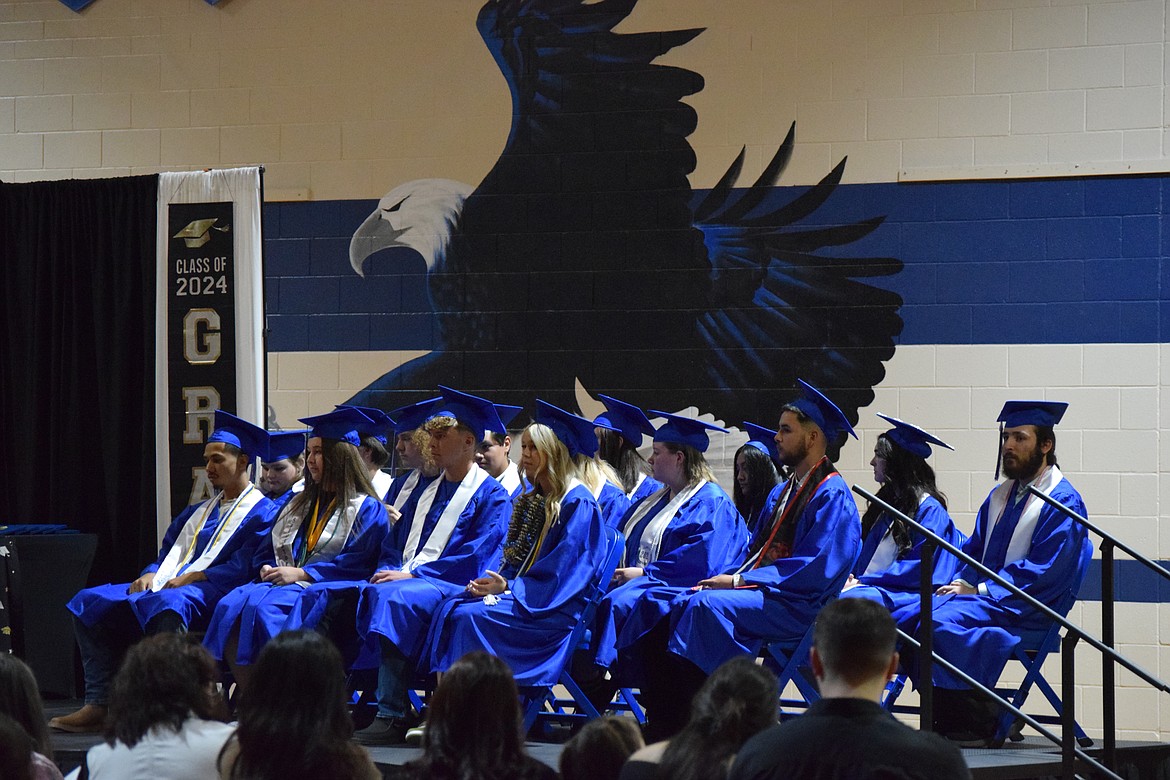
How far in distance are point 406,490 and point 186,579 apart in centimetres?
103

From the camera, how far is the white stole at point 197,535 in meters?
6.10

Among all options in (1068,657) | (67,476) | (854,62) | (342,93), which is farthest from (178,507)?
(1068,657)

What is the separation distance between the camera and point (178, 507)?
7328mm

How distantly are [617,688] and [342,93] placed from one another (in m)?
3.91

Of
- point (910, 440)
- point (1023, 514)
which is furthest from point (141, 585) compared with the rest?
point (1023, 514)

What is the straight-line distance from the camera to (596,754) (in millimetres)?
2916

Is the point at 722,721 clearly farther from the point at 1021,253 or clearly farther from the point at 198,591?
the point at 1021,253

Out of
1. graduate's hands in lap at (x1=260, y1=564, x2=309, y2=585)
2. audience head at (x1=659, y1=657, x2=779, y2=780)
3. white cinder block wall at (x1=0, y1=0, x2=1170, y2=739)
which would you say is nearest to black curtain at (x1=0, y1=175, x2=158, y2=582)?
white cinder block wall at (x1=0, y1=0, x2=1170, y2=739)

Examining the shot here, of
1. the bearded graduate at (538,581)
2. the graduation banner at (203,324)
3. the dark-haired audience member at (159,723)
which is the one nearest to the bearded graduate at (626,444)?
the bearded graduate at (538,581)

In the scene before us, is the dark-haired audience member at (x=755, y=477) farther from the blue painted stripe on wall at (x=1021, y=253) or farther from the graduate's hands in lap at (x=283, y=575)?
the graduate's hands in lap at (x=283, y=575)

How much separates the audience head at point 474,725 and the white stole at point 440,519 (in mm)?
2813

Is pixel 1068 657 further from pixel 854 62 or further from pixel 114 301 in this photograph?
pixel 114 301

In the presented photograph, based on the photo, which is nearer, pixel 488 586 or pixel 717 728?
pixel 717 728

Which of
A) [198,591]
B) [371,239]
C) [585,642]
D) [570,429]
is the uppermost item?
[371,239]
